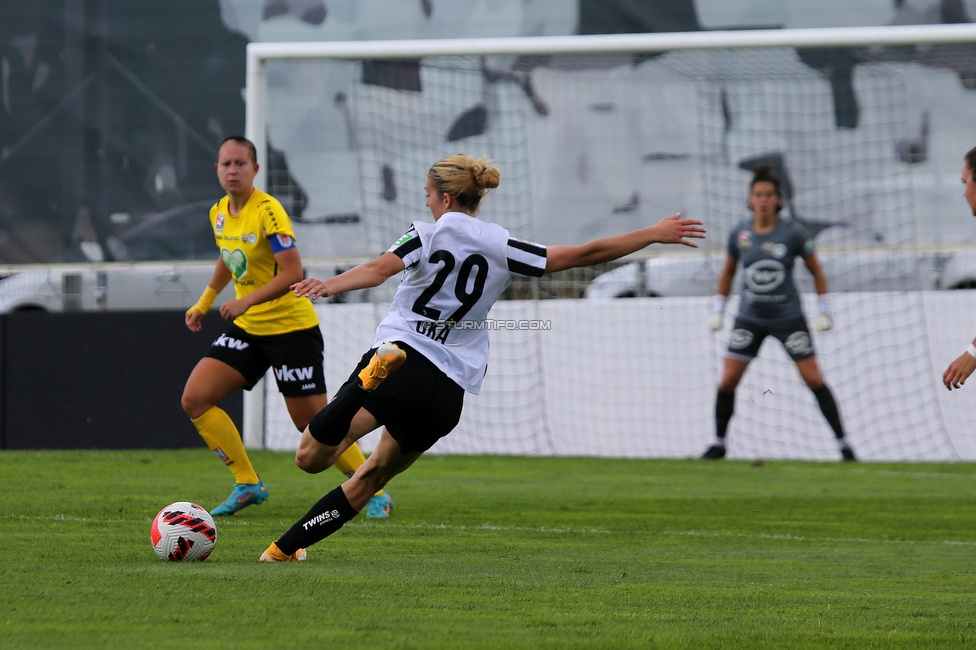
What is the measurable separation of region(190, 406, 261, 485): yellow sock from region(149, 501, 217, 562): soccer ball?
1.81 meters

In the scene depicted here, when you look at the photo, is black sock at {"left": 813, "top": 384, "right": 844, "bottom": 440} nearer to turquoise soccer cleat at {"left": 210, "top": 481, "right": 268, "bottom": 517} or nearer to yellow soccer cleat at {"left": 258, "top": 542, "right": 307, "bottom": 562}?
turquoise soccer cleat at {"left": 210, "top": 481, "right": 268, "bottom": 517}

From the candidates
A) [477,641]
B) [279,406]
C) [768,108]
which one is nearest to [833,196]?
[768,108]

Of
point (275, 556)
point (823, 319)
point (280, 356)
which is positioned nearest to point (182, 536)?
point (275, 556)

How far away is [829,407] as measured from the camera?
12.0 meters

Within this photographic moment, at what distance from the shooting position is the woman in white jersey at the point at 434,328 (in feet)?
17.0

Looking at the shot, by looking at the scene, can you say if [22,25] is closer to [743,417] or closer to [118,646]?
[743,417]

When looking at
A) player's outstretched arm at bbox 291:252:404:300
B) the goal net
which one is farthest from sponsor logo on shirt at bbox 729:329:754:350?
player's outstretched arm at bbox 291:252:404:300

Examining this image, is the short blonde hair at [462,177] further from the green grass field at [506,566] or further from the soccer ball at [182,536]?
the soccer ball at [182,536]

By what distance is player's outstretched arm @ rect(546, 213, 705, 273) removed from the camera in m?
5.19

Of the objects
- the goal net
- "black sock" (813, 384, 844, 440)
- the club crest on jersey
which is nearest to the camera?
the club crest on jersey

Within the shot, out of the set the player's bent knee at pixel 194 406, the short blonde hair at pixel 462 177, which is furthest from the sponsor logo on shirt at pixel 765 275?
the short blonde hair at pixel 462 177

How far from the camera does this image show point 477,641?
12.5ft

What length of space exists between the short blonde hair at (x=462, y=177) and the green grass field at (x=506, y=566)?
5.20ft

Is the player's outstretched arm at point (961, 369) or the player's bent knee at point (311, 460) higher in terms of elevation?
the player's outstretched arm at point (961, 369)
